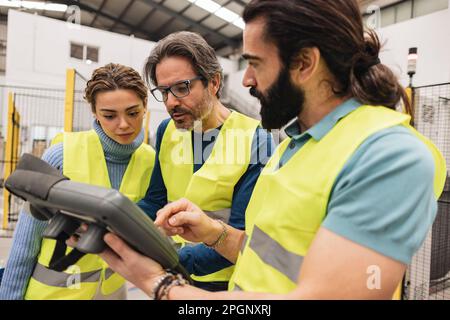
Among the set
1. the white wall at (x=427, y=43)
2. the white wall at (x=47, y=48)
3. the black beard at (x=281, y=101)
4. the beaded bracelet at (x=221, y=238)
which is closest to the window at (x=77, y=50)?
the white wall at (x=47, y=48)

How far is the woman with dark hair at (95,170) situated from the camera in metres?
1.19

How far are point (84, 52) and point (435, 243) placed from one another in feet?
28.3

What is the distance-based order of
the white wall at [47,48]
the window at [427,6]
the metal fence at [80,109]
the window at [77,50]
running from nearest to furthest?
the metal fence at [80,109] < the window at [427,6] < the white wall at [47,48] < the window at [77,50]

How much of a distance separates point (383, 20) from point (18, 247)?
7.74 meters

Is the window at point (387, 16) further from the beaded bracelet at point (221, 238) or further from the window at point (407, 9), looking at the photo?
the beaded bracelet at point (221, 238)

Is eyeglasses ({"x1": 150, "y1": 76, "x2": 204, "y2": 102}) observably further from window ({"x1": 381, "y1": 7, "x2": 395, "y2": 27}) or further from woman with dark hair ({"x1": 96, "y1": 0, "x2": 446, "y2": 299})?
window ({"x1": 381, "y1": 7, "x2": 395, "y2": 27})

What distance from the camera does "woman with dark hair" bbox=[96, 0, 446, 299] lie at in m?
0.58

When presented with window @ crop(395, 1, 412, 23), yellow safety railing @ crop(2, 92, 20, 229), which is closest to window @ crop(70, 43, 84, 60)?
yellow safety railing @ crop(2, 92, 20, 229)

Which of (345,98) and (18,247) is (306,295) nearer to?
(345,98)

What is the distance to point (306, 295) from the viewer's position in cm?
59

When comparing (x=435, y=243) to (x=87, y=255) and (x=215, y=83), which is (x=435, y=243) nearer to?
(x=215, y=83)

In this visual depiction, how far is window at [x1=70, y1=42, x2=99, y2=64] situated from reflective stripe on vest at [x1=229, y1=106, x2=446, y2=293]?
8846mm

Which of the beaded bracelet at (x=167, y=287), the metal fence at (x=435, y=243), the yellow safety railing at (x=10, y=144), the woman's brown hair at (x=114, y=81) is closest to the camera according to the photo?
the beaded bracelet at (x=167, y=287)

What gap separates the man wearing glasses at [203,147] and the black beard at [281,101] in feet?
1.14
